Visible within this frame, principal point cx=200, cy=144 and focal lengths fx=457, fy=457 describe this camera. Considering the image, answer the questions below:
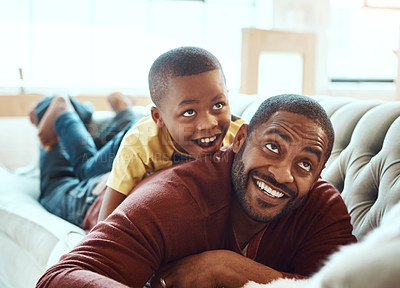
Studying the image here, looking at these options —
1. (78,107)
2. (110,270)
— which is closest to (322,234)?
(110,270)

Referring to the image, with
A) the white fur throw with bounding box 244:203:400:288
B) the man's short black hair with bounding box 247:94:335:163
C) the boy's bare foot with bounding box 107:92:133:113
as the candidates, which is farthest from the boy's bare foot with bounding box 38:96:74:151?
the white fur throw with bounding box 244:203:400:288

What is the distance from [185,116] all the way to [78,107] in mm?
1556

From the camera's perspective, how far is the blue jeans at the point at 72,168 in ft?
6.62

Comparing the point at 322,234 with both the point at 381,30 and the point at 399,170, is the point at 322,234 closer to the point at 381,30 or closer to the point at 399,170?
the point at 399,170

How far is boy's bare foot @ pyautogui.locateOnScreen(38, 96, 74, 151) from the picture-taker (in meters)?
2.44

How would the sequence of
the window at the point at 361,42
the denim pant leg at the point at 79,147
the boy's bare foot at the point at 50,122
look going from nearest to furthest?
the denim pant leg at the point at 79,147 < the boy's bare foot at the point at 50,122 < the window at the point at 361,42

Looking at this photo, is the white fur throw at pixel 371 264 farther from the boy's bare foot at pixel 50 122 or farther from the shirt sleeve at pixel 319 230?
the boy's bare foot at pixel 50 122

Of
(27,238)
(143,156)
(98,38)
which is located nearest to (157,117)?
(143,156)

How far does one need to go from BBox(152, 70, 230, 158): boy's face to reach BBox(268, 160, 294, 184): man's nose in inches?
13.1

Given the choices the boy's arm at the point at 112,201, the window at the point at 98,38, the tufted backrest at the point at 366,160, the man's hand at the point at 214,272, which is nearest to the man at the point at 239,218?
the man's hand at the point at 214,272

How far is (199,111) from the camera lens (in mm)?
1295

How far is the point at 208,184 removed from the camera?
1022 millimetres

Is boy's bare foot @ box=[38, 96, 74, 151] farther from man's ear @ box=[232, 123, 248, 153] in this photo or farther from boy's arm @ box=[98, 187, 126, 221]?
man's ear @ box=[232, 123, 248, 153]

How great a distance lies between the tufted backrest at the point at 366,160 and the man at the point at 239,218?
13 centimetres
